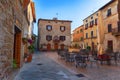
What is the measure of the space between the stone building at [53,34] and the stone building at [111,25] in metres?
9.51

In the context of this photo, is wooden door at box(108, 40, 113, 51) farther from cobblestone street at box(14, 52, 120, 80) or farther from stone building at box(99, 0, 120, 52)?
cobblestone street at box(14, 52, 120, 80)

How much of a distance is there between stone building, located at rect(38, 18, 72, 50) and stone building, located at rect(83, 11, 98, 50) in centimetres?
420

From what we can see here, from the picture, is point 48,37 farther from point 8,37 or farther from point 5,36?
point 5,36

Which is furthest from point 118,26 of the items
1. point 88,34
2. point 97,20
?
point 88,34

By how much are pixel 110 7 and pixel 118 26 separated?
12.3 feet

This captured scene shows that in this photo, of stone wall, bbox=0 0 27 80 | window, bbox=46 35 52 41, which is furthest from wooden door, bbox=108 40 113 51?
stone wall, bbox=0 0 27 80

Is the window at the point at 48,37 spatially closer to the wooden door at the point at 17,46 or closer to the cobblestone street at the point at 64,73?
the cobblestone street at the point at 64,73

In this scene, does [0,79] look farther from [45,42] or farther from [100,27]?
[45,42]

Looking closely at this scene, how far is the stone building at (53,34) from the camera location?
101ft

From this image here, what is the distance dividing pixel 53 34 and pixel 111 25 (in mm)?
13653

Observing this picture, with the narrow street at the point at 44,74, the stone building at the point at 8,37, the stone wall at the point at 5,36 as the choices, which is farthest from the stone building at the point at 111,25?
the stone wall at the point at 5,36

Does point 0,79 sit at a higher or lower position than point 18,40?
lower

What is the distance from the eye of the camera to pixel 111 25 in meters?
21.3

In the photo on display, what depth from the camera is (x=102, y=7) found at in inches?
937
